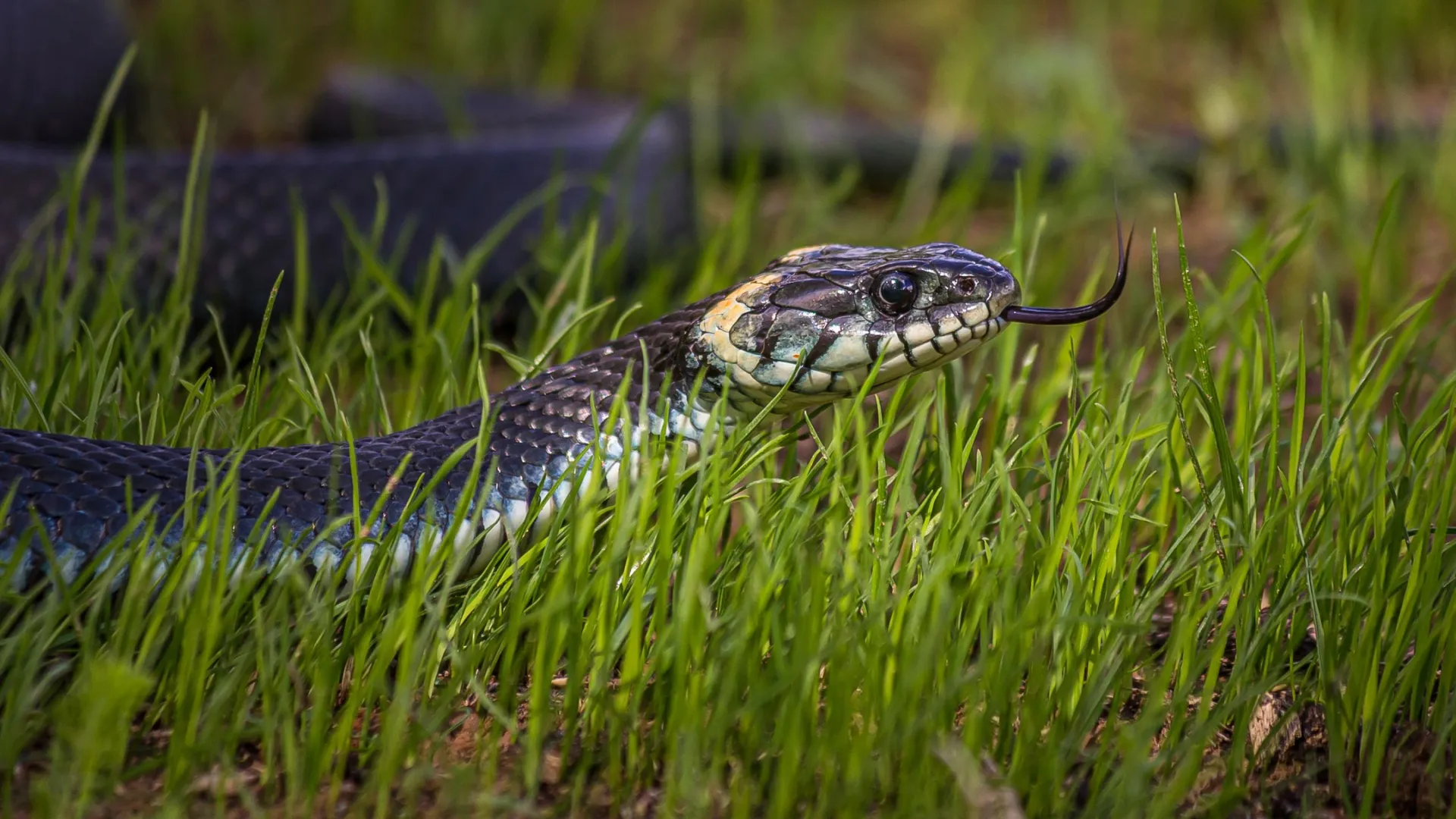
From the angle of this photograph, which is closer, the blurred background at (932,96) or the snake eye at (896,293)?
the snake eye at (896,293)

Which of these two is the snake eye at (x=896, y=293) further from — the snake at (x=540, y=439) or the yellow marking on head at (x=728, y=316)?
the yellow marking on head at (x=728, y=316)

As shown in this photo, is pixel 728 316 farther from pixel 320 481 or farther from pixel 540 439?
pixel 320 481

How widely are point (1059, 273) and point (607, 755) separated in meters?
2.57

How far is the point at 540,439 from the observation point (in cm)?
251

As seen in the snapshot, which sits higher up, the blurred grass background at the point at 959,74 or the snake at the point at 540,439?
the blurred grass background at the point at 959,74

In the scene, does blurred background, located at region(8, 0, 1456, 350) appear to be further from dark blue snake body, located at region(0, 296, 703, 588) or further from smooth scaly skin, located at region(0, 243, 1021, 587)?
dark blue snake body, located at region(0, 296, 703, 588)

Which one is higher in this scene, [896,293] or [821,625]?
[896,293]

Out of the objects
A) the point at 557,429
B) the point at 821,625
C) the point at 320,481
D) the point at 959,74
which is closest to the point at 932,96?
the point at 959,74

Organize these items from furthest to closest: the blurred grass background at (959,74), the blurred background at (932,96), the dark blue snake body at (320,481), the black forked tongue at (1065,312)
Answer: the blurred grass background at (959,74) < the blurred background at (932,96) < the black forked tongue at (1065,312) < the dark blue snake body at (320,481)

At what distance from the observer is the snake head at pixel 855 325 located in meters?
2.59

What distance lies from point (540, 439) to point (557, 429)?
0.04 metres

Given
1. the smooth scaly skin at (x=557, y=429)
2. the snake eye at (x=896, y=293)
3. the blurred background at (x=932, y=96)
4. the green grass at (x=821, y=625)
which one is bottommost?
the green grass at (x=821, y=625)

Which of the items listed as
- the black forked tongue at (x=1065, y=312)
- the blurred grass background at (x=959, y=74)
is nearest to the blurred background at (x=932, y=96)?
the blurred grass background at (x=959, y=74)

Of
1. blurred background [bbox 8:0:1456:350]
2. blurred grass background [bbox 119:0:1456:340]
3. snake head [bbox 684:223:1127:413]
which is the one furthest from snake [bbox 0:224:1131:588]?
blurred grass background [bbox 119:0:1456:340]
